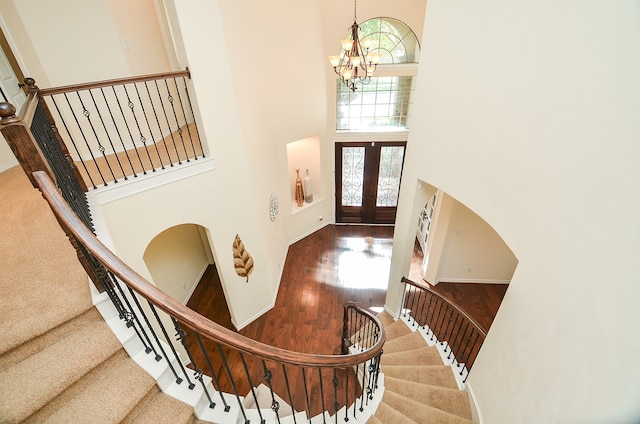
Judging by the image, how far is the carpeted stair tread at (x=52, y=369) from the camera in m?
1.45

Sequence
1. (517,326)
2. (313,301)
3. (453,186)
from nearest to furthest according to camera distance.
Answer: (517,326)
(453,186)
(313,301)

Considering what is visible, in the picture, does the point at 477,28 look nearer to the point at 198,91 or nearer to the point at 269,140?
the point at 198,91

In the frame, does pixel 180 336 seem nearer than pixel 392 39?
Yes

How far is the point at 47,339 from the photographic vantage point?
5.69 ft

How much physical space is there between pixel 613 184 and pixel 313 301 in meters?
4.96

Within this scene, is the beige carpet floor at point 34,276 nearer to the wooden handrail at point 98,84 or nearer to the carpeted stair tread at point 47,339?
the carpeted stair tread at point 47,339

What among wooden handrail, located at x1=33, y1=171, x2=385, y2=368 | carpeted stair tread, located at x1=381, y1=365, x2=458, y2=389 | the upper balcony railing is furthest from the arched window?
wooden handrail, located at x1=33, y1=171, x2=385, y2=368

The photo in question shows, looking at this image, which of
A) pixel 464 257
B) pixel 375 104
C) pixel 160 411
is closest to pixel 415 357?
pixel 464 257

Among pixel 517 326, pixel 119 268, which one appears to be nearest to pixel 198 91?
pixel 119 268

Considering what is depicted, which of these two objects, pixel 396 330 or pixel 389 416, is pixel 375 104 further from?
pixel 389 416

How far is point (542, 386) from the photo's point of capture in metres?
1.95

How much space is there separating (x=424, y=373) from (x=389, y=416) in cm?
99

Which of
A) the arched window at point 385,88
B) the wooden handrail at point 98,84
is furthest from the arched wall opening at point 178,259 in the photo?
the arched window at point 385,88

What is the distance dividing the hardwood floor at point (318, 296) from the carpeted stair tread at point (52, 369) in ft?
9.90
